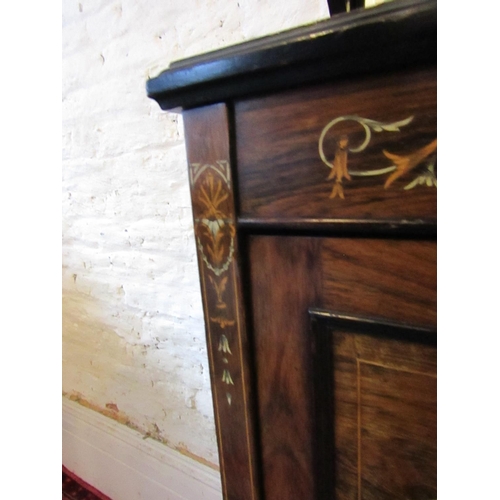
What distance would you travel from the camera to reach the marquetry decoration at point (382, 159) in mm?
230

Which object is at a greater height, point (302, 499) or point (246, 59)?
point (246, 59)

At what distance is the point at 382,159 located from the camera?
243mm

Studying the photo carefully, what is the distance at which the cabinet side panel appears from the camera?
11.9 inches

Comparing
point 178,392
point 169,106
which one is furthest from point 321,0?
point 178,392

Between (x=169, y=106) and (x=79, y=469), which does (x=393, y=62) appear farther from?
(x=79, y=469)

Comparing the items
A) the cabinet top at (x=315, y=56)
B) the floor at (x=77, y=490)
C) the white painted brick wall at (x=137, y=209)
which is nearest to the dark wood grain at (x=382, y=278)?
the cabinet top at (x=315, y=56)

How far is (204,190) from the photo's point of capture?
32 centimetres

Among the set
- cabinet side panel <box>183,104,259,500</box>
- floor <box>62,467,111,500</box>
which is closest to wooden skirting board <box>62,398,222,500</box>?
floor <box>62,467,111,500</box>

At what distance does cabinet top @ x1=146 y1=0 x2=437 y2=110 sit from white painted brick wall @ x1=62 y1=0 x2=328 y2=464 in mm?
415

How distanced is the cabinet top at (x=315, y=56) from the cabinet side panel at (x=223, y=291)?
2cm

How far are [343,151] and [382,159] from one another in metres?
0.03

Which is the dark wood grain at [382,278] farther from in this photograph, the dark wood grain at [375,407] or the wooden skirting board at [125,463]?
the wooden skirting board at [125,463]

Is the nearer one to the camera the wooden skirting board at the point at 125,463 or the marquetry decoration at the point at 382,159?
the marquetry decoration at the point at 382,159
